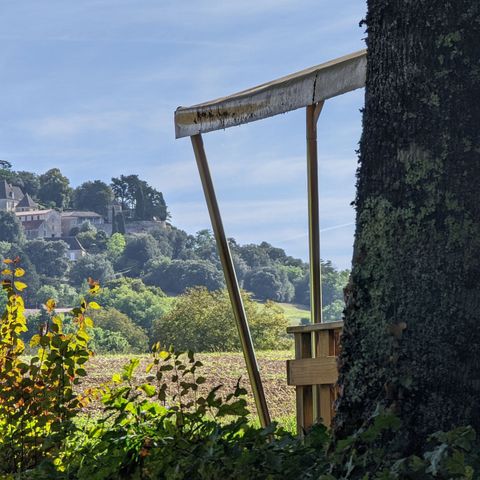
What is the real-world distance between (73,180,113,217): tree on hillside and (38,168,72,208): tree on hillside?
1160 mm

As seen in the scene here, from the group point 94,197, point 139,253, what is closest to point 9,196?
point 94,197

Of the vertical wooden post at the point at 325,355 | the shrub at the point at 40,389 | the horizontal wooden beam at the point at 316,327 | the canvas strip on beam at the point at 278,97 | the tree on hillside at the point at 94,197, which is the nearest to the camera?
the shrub at the point at 40,389

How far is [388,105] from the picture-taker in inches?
96.9

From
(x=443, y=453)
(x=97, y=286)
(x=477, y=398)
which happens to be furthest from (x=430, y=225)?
(x=97, y=286)

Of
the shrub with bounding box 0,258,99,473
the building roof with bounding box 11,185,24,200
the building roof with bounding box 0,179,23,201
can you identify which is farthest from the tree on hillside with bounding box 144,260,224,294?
the shrub with bounding box 0,258,99,473

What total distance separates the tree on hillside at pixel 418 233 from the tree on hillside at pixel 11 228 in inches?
3846

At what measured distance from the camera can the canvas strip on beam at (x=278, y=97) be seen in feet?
14.2

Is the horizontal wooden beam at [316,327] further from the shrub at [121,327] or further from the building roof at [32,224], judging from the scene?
the building roof at [32,224]

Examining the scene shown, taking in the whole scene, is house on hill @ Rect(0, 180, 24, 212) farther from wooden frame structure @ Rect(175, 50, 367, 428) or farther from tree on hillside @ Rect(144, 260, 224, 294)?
wooden frame structure @ Rect(175, 50, 367, 428)

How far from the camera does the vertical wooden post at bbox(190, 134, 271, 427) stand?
16.2ft

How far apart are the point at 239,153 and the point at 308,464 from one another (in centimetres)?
11099

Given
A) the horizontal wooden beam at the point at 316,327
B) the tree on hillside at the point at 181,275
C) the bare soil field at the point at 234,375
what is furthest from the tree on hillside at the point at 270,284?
the horizontal wooden beam at the point at 316,327

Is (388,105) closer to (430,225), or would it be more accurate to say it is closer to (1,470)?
(430,225)

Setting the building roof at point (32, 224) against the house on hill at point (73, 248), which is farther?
the building roof at point (32, 224)
